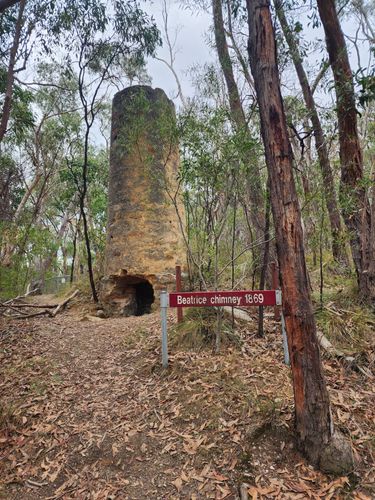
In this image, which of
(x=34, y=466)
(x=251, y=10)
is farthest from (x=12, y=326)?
(x=251, y=10)

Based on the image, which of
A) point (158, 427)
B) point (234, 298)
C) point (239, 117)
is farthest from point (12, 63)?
point (158, 427)

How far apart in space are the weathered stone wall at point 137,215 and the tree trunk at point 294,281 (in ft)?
15.9

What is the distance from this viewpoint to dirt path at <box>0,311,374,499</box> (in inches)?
105

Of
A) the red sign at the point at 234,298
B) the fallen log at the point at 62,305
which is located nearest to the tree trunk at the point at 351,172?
the red sign at the point at 234,298

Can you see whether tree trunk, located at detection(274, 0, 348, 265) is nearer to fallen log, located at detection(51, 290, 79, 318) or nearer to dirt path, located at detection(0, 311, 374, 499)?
dirt path, located at detection(0, 311, 374, 499)

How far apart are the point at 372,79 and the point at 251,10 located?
1832mm

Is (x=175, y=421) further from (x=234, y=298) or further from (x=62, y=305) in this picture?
(x=62, y=305)

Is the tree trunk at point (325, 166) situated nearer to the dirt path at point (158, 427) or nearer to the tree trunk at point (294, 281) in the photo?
Result: the tree trunk at point (294, 281)

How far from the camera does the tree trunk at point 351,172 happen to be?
4781 mm

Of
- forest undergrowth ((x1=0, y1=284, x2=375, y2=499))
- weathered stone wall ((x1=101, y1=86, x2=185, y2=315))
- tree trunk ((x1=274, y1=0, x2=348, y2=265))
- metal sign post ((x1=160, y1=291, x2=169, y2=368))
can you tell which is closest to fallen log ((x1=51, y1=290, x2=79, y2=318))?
weathered stone wall ((x1=101, y1=86, x2=185, y2=315))

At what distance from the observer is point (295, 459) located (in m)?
2.73

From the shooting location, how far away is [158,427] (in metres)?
3.24

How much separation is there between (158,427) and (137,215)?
218 inches

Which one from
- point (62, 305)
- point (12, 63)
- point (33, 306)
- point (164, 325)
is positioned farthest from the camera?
point (62, 305)
